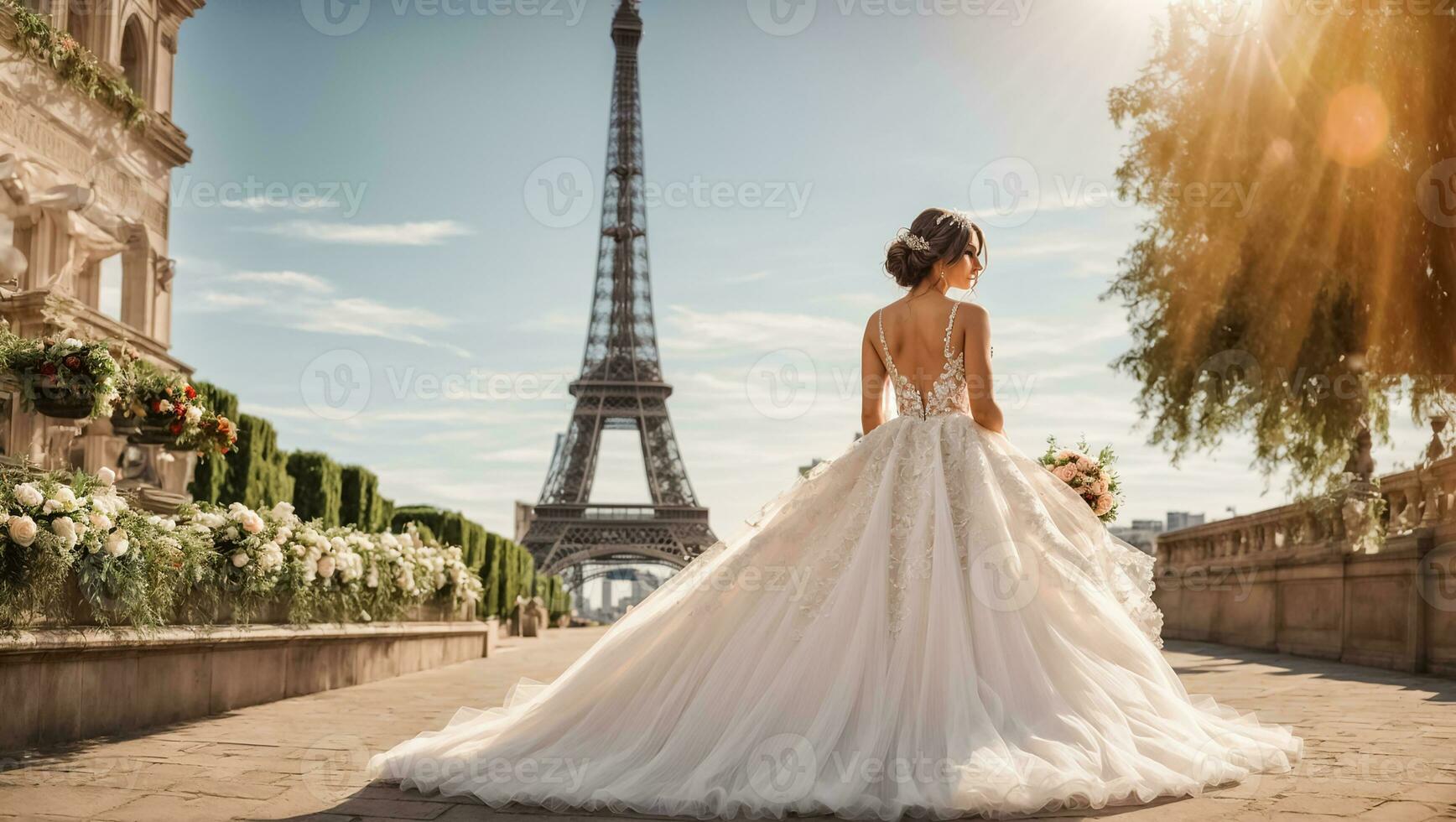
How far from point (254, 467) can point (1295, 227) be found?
16.3m

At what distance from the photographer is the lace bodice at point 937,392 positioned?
6281 millimetres

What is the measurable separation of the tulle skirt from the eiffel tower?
5381cm

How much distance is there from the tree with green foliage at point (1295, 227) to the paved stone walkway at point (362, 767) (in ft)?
25.2

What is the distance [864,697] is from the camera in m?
5.24

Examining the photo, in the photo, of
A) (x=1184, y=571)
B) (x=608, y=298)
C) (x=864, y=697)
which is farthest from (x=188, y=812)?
(x=608, y=298)

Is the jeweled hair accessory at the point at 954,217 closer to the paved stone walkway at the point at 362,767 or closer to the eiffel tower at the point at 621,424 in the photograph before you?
the paved stone walkway at the point at 362,767

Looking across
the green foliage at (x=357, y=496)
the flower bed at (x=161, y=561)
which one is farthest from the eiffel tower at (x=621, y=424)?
the flower bed at (x=161, y=561)

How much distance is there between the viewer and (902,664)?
17.4 ft

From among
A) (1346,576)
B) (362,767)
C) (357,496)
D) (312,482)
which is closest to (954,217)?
(362,767)

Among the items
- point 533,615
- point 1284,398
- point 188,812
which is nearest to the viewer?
point 188,812

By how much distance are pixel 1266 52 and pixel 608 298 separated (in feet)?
173

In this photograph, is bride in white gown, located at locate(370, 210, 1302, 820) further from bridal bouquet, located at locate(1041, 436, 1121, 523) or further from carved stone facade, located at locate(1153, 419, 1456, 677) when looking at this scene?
carved stone facade, located at locate(1153, 419, 1456, 677)

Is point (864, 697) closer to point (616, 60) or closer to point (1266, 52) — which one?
point (1266, 52)

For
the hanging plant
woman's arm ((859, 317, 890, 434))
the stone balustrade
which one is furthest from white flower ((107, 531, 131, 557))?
the stone balustrade
